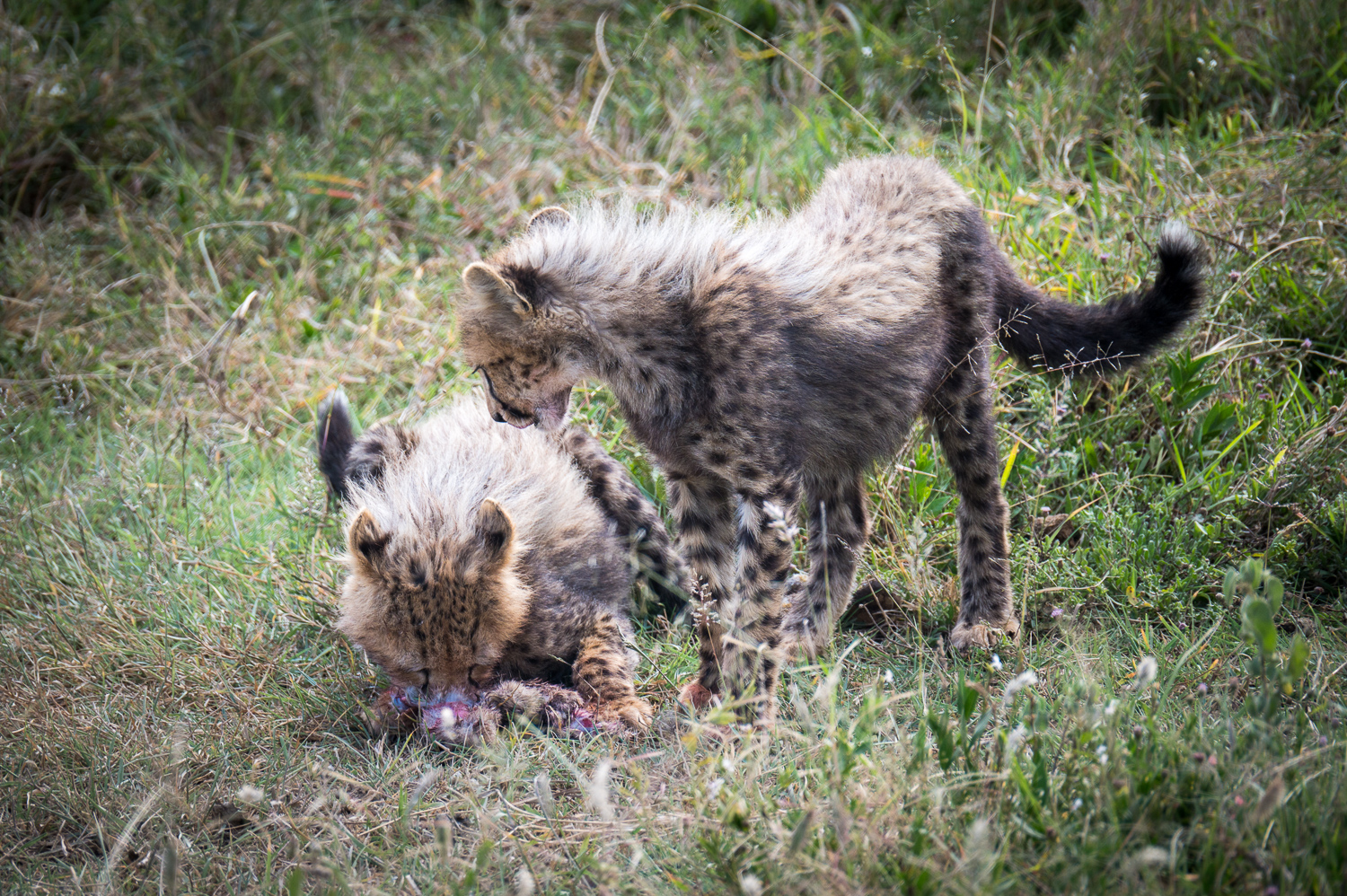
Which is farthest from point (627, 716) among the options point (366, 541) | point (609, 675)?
point (366, 541)

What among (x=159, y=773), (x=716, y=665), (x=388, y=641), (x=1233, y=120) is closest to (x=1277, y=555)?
(x=716, y=665)

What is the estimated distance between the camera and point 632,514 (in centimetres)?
457

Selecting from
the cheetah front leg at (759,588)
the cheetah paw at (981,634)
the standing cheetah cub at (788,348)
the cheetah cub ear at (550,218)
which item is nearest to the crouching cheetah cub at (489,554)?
the cheetah front leg at (759,588)

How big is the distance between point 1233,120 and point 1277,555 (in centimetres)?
274

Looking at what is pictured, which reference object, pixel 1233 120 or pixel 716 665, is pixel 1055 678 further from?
pixel 1233 120

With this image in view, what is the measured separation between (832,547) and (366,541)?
1770mm

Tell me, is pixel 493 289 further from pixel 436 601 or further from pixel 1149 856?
pixel 1149 856

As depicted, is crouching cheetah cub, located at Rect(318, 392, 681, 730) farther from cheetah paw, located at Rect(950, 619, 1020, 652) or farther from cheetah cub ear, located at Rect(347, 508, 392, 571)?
cheetah paw, located at Rect(950, 619, 1020, 652)

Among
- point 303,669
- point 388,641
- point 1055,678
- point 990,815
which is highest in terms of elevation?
point 990,815

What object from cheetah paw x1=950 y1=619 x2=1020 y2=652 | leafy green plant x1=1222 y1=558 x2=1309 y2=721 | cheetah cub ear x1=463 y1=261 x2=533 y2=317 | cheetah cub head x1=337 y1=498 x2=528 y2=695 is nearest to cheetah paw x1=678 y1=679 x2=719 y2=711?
cheetah cub head x1=337 y1=498 x2=528 y2=695

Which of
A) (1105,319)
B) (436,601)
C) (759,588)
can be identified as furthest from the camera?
(1105,319)

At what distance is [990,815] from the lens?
240cm

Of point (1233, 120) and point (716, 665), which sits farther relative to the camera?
point (1233, 120)

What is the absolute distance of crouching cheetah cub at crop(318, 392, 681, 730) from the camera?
358 centimetres
